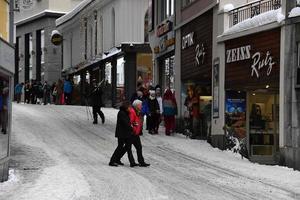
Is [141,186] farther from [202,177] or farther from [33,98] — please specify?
[33,98]

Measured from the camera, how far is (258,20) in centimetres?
1748

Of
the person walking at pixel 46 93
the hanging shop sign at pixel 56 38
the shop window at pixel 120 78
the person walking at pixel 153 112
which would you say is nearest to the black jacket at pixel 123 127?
the person walking at pixel 153 112

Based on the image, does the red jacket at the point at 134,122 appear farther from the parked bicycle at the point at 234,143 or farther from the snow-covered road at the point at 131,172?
the parked bicycle at the point at 234,143

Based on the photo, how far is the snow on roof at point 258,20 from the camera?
646 inches

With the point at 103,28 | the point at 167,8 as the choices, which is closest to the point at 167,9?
the point at 167,8

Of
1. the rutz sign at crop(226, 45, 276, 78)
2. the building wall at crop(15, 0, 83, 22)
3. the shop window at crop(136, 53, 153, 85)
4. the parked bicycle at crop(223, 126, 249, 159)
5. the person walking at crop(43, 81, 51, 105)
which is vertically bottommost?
the parked bicycle at crop(223, 126, 249, 159)

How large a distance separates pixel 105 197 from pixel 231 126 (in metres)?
8.88

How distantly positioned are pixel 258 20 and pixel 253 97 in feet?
8.85

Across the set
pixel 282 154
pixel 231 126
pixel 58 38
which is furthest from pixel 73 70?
pixel 282 154

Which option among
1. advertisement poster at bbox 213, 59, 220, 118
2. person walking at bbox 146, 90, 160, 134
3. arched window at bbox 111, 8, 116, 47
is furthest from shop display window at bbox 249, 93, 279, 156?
arched window at bbox 111, 8, 116, 47

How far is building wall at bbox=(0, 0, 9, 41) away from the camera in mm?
12437

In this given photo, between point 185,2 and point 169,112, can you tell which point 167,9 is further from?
point 169,112

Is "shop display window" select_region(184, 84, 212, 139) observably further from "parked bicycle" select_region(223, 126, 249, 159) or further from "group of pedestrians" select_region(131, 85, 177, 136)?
"parked bicycle" select_region(223, 126, 249, 159)

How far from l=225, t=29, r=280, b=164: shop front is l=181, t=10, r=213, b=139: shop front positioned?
5.94 feet
